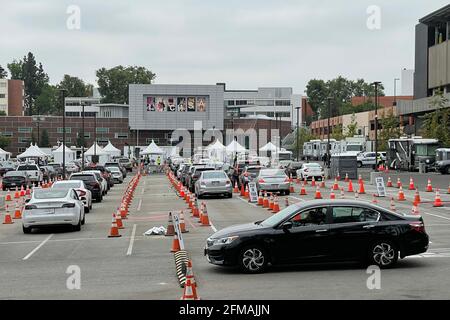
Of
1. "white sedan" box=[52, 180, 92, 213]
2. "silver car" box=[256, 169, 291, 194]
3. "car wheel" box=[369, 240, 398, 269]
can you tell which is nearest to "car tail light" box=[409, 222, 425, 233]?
"car wheel" box=[369, 240, 398, 269]

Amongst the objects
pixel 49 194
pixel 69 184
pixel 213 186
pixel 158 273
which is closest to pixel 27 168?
pixel 213 186

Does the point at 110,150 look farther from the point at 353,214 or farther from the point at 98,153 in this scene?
the point at 353,214

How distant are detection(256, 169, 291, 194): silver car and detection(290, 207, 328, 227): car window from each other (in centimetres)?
2314

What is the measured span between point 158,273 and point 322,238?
3.15 meters

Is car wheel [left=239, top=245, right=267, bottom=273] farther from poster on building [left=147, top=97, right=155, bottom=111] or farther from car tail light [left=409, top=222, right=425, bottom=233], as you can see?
poster on building [left=147, top=97, right=155, bottom=111]

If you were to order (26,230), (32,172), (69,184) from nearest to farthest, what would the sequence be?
1. (26,230)
2. (69,184)
3. (32,172)

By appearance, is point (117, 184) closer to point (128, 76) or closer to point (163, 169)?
point (163, 169)

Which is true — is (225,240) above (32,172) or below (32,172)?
above

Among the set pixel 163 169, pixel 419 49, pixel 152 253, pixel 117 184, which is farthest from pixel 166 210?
pixel 419 49

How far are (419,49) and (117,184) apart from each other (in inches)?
1767

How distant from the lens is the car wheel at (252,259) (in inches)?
560

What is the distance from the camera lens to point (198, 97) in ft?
425

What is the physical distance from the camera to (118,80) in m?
179

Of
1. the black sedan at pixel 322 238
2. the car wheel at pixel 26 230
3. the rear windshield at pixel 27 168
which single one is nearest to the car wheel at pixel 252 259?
the black sedan at pixel 322 238
